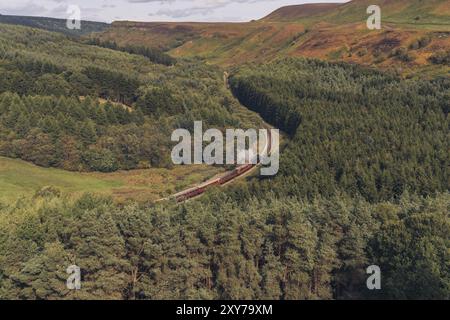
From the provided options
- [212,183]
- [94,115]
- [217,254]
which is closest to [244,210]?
[217,254]

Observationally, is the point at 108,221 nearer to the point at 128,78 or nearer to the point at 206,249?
the point at 206,249

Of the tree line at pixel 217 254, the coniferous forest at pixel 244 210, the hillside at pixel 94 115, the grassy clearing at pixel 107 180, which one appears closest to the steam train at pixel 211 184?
the grassy clearing at pixel 107 180

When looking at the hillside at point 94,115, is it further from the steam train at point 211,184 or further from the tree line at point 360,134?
the steam train at point 211,184

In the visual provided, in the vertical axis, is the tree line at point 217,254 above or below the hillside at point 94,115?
below

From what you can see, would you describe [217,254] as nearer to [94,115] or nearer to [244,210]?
[244,210]

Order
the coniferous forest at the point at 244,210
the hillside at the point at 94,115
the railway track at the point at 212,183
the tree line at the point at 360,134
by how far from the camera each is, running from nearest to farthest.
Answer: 1. the coniferous forest at the point at 244,210
2. the tree line at the point at 360,134
3. the railway track at the point at 212,183
4. the hillside at the point at 94,115

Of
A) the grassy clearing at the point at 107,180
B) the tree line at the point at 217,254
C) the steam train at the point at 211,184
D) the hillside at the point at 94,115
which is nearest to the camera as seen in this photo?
the tree line at the point at 217,254
